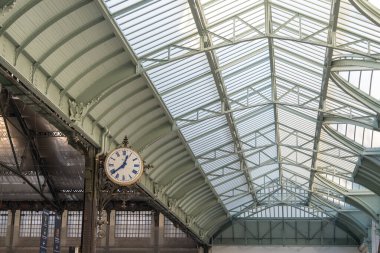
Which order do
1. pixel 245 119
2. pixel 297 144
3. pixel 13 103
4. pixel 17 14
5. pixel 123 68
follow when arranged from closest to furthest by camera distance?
pixel 17 14 < pixel 123 68 < pixel 13 103 < pixel 245 119 < pixel 297 144

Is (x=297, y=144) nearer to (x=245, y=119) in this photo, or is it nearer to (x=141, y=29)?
(x=245, y=119)

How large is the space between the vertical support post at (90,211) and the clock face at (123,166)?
1671mm

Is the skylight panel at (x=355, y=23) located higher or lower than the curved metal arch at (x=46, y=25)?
higher

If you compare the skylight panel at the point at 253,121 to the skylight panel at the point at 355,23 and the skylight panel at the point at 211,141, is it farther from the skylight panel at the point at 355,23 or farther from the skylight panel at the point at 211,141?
the skylight panel at the point at 355,23

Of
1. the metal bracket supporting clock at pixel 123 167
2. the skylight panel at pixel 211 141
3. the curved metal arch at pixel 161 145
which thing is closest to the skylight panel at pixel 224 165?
the skylight panel at pixel 211 141

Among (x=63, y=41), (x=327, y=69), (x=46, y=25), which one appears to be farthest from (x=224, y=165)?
(x=46, y=25)

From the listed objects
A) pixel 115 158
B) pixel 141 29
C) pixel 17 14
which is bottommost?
pixel 115 158

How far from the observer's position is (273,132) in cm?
4422

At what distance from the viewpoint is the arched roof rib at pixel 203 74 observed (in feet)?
74.7

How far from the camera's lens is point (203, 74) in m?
31.4

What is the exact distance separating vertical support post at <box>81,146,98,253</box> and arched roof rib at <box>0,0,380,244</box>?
6.12 feet

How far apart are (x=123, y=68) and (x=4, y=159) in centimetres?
1773

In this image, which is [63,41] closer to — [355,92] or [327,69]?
[327,69]

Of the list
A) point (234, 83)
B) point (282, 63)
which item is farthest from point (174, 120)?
point (282, 63)
